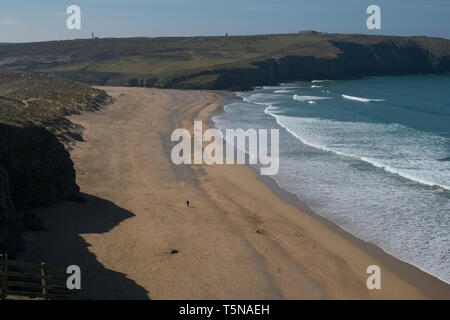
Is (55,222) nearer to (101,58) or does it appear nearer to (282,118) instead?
(282,118)

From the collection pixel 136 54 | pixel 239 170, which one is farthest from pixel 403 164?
pixel 136 54

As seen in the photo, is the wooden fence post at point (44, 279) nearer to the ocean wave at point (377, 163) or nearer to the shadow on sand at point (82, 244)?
the shadow on sand at point (82, 244)

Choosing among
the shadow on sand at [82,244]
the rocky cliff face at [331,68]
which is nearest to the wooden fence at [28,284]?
the shadow on sand at [82,244]

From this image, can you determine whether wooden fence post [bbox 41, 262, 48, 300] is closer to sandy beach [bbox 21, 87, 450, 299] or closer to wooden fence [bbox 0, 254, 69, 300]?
wooden fence [bbox 0, 254, 69, 300]

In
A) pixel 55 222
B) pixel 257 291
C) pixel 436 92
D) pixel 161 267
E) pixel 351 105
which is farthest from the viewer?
pixel 436 92

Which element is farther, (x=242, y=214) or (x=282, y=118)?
(x=282, y=118)

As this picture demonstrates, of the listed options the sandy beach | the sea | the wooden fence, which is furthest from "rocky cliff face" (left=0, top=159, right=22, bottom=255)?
the sea

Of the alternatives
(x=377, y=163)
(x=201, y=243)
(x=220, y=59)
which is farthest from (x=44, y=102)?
(x=220, y=59)
